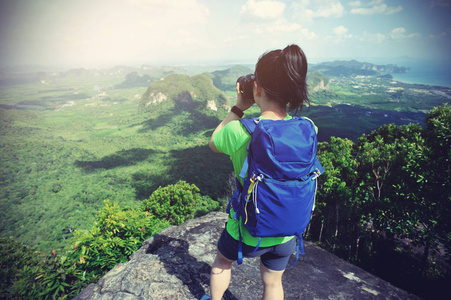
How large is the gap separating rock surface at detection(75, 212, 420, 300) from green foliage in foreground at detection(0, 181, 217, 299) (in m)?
0.42

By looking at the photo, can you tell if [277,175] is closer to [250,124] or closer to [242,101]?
[250,124]

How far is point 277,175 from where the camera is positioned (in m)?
1.19

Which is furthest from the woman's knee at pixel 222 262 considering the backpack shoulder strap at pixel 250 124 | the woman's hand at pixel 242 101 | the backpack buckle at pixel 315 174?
the woman's hand at pixel 242 101

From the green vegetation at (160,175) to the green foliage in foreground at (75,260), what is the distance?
0.07 feet

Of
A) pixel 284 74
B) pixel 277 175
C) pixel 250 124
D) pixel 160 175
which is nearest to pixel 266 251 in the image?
pixel 277 175

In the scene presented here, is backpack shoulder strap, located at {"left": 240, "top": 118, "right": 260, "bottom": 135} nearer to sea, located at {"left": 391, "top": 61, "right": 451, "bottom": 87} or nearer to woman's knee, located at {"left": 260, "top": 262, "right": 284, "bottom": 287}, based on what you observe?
woman's knee, located at {"left": 260, "top": 262, "right": 284, "bottom": 287}

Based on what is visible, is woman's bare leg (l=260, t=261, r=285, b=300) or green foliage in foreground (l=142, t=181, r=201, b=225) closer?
woman's bare leg (l=260, t=261, r=285, b=300)

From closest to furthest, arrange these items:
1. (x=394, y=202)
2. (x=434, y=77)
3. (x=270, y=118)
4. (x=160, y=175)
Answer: (x=270, y=118) < (x=394, y=202) < (x=160, y=175) < (x=434, y=77)

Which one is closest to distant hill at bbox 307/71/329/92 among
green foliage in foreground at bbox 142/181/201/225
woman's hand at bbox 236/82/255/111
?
green foliage in foreground at bbox 142/181/201/225

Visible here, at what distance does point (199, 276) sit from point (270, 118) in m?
2.64

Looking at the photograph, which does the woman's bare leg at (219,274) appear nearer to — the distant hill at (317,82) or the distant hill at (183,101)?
the distant hill at (183,101)

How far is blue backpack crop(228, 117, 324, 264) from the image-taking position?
116 cm

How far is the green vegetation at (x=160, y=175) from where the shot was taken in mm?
4234

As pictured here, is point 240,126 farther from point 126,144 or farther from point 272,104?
point 126,144
